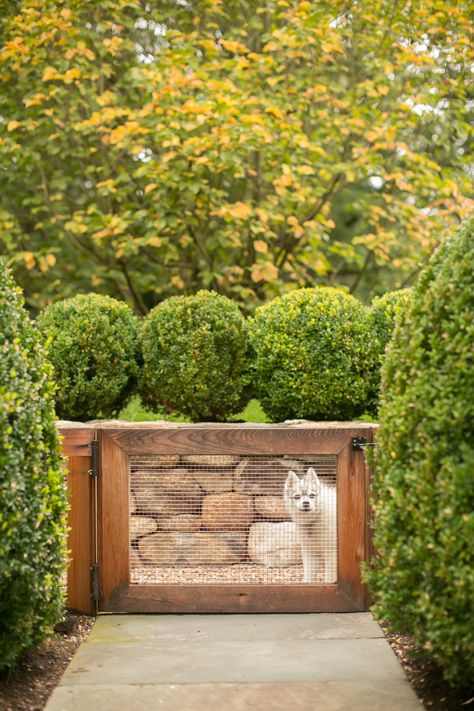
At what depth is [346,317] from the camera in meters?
6.34

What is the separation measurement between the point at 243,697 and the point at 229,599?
4.72ft

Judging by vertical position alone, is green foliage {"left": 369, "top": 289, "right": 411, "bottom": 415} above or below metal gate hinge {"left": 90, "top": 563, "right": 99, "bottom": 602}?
above

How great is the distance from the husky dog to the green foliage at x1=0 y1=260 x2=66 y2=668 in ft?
5.16

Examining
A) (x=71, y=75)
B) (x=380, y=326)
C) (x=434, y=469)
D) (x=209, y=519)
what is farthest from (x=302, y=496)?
(x=71, y=75)

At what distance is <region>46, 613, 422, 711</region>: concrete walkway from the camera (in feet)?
12.4

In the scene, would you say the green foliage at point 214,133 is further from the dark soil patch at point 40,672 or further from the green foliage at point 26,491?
the green foliage at point 26,491

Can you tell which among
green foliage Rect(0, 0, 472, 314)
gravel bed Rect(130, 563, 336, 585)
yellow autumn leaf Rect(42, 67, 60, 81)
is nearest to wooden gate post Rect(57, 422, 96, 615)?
gravel bed Rect(130, 563, 336, 585)

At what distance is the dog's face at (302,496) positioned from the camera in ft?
17.2

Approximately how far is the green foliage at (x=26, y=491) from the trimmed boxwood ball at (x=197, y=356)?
2221 millimetres

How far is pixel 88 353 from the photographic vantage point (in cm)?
641

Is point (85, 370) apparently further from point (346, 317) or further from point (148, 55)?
point (148, 55)

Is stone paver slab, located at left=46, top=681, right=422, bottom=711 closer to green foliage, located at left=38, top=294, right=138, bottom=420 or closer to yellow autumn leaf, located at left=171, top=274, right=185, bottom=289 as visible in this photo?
green foliage, located at left=38, top=294, right=138, bottom=420

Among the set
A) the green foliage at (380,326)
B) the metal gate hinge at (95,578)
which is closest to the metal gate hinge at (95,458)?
the metal gate hinge at (95,578)

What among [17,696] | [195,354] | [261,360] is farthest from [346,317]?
[17,696]
